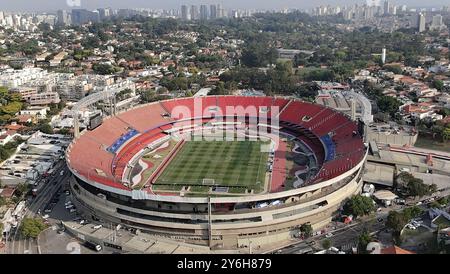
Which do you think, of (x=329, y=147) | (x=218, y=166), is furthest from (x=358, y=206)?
(x=218, y=166)

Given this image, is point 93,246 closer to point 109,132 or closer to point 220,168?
point 220,168

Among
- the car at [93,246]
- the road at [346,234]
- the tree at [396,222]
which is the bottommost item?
the car at [93,246]

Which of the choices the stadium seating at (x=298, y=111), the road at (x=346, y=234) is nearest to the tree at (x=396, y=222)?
the road at (x=346, y=234)

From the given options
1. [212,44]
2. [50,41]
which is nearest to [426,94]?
[212,44]

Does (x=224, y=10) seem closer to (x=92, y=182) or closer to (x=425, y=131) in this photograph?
(x=425, y=131)

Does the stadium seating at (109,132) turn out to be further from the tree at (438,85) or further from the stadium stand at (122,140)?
the tree at (438,85)

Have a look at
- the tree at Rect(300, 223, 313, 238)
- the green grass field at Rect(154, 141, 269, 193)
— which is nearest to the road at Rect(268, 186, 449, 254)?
the tree at Rect(300, 223, 313, 238)
